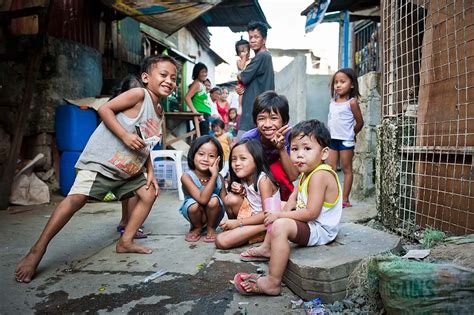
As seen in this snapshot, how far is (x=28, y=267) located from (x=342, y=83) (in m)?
3.31

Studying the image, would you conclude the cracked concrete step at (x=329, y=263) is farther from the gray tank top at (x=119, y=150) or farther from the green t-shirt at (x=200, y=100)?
the green t-shirt at (x=200, y=100)

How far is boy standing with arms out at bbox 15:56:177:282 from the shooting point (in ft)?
7.42

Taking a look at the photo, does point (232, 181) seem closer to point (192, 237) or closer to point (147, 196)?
point (192, 237)

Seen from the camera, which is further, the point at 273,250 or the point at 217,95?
the point at 217,95

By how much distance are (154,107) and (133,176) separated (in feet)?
1.76

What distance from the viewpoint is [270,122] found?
2762 mm

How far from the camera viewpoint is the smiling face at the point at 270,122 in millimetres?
2760

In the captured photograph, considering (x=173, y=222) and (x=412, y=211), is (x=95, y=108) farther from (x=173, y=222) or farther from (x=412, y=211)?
(x=412, y=211)

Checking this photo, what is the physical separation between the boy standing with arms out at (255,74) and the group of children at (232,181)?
873mm

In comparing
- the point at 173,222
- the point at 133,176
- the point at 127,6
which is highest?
the point at 127,6

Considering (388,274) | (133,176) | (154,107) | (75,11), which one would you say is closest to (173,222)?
(133,176)

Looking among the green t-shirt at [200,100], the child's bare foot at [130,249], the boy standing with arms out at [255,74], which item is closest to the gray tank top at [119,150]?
the child's bare foot at [130,249]

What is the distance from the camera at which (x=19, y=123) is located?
13.4 ft

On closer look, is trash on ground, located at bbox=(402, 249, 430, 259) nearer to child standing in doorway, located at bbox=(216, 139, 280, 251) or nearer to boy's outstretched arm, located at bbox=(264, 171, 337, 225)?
Answer: boy's outstretched arm, located at bbox=(264, 171, 337, 225)
